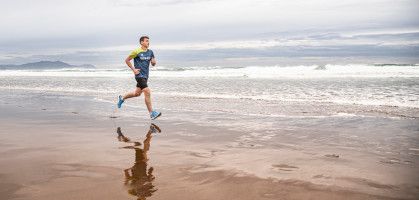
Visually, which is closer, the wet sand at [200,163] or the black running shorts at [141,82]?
the wet sand at [200,163]

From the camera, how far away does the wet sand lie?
11.2ft

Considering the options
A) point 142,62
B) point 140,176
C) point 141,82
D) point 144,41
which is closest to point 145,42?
point 144,41

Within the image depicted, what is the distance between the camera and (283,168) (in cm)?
420

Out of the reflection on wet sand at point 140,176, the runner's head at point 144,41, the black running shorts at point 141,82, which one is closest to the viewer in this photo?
the reflection on wet sand at point 140,176

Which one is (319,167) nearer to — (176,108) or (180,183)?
(180,183)

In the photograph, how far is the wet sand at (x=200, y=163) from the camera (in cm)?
341

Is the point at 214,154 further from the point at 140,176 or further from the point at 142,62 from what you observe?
the point at 142,62

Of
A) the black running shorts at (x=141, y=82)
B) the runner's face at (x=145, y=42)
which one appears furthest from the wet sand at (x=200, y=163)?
the runner's face at (x=145, y=42)

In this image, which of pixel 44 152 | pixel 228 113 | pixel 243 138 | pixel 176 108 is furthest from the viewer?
pixel 176 108

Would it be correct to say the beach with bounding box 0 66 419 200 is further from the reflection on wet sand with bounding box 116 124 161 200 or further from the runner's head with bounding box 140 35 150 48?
the runner's head with bounding box 140 35 150 48

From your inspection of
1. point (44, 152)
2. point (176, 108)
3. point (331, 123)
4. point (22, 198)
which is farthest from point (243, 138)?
point (176, 108)

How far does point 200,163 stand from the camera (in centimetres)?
445

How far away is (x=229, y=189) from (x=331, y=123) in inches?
177

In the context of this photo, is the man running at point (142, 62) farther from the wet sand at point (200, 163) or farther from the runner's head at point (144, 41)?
the wet sand at point (200, 163)
